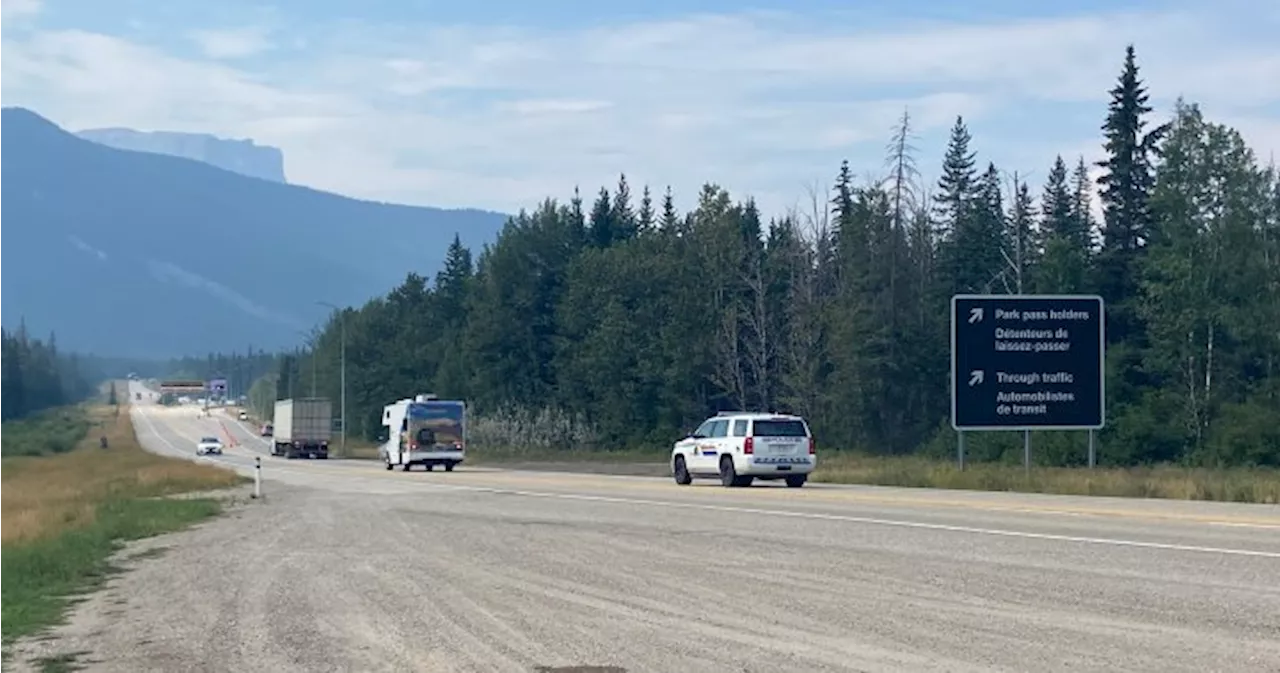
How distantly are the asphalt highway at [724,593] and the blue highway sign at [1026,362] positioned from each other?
10.1 meters

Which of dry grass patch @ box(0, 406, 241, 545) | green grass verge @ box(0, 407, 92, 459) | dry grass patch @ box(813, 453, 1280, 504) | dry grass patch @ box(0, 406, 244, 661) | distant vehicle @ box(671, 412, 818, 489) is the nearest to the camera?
dry grass patch @ box(0, 406, 244, 661)

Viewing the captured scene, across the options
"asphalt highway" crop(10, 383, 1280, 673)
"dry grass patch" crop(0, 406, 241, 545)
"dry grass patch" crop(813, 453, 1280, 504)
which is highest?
"dry grass patch" crop(813, 453, 1280, 504)

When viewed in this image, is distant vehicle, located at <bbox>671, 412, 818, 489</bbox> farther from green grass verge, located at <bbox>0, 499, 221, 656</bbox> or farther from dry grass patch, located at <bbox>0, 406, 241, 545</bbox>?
dry grass patch, located at <bbox>0, 406, 241, 545</bbox>

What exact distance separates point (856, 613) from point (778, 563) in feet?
15.0

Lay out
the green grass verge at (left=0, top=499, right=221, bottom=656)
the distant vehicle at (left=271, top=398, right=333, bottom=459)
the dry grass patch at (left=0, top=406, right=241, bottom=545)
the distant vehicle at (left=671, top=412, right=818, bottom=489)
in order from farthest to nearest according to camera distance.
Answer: the distant vehicle at (left=271, top=398, right=333, bottom=459) < the distant vehicle at (left=671, top=412, right=818, bottom=489) < the dry grass patch at (left=0, top=406, right=241, bottom=545) < the green grass verge at (left=0, top=499, right=221, bottom=656)

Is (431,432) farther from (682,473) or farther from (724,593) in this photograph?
(724,593)

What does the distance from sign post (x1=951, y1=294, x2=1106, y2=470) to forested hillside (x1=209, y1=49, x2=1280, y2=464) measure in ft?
83.3

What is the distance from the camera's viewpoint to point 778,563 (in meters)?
19.1

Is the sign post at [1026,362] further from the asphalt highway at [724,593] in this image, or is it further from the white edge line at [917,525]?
the asphalt highway at [724,593]

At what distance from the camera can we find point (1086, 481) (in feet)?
115

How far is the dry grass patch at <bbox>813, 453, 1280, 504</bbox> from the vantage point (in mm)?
31389

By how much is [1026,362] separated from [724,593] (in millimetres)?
24562

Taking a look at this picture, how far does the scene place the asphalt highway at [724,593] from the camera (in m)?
12.5

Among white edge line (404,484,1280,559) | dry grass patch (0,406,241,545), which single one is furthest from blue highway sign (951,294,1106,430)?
dry grass patch (0,406,241,545)
